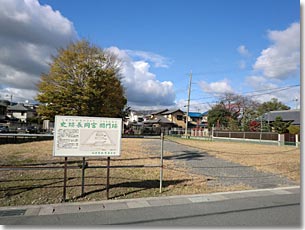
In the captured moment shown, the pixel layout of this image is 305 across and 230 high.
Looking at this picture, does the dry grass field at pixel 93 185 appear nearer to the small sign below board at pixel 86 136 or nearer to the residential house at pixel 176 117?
the small sign below board at pixel 86 136

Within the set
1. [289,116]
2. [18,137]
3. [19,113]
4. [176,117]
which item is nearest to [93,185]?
[18,137]

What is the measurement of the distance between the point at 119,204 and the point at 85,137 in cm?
155

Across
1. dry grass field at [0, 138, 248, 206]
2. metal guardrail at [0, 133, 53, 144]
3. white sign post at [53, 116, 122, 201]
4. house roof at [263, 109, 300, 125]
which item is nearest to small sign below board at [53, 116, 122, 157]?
white sign post at [53, 116, 122, 201]

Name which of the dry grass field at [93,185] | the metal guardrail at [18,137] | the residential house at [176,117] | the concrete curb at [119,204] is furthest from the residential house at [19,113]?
the concrete curb at [119,204]

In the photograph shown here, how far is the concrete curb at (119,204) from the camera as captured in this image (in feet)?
14.1

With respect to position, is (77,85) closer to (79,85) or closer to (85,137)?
(79,85)

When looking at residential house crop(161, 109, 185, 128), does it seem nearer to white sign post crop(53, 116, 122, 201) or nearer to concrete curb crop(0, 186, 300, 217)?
concrete curb crop(0, 186, 300, 217)

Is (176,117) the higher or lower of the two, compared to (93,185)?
higher

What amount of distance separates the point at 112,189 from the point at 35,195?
1645 millimetres

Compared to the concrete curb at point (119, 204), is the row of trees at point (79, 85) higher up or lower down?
higher up

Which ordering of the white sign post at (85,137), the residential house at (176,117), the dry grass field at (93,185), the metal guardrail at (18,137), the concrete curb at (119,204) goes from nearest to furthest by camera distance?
the concrete curb at (119,204) → the white sign post at (85,137) → the dry grass field at (93,185) → the metal guardrail at (18,137) → the residential house at (176,117)

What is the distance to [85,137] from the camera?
5.20 metres

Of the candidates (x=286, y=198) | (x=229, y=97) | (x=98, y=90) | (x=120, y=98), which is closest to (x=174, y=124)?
(x=229, y=97)

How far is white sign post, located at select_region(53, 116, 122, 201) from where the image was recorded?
5.03 meters
